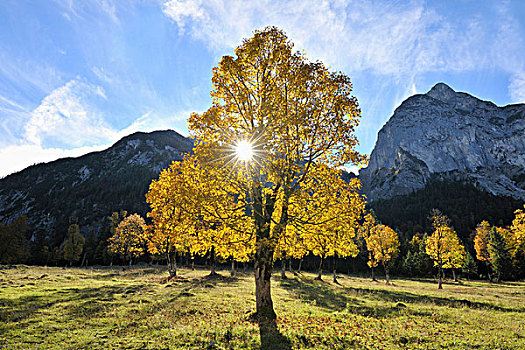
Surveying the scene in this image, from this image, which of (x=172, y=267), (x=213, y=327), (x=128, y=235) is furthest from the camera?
(x=128, y=235)

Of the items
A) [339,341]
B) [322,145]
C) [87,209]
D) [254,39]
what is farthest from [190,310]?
[87,209]

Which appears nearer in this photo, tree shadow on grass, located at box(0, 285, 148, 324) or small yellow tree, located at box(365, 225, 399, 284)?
tree shadow on grass, located at box(0, 285, 148, 324)

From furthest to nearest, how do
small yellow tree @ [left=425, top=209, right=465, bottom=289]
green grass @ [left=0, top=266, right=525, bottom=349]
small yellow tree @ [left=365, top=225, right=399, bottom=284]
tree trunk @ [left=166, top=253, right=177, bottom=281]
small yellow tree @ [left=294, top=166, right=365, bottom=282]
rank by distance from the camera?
1. small yellow tree @ [left=365, top=225, right=399, bottom=284]
2. small yellow tree @ [left=425, top=209, right=465, bottom=289]
3. tree trunk @ [left=166, top=253, right=177, bottom=281]
4. small yellow tree @ [left=294, top=166, right=365, bottom=282]
5. green grass @ [left=0, top=266, right=525, bottom=349]

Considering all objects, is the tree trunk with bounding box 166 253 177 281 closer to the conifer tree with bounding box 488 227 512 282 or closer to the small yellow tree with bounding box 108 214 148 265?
the small yellow tree with bounding box 108 214 148 265

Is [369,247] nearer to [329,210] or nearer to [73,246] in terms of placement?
[329,210]

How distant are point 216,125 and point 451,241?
5072cm

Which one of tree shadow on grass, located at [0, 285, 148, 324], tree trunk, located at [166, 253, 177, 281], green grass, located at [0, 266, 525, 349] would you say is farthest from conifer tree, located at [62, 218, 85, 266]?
green grass, located at [0, 266, 525, 349]

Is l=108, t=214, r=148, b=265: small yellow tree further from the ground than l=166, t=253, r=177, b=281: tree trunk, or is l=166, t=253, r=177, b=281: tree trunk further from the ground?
l=108, t=214, r=148, b=265: small yellow tree

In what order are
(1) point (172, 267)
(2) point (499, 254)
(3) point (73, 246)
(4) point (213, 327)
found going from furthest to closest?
(3) point (73, 246) < (2) point (499, 254) < (1) point (172, 267) < (4) point (213, 327)

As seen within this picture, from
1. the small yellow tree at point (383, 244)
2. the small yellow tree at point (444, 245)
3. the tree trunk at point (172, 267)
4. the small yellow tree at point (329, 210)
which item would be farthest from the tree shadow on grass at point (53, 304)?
the small yellow tree at point (444, 245)

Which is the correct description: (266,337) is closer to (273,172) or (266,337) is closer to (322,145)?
(273,172)

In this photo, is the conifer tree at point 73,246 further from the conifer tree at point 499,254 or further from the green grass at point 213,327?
the conifer tree at point 499,254

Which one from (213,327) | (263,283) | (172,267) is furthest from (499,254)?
(213,327)

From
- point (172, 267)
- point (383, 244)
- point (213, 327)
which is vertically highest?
point (383, 244)
